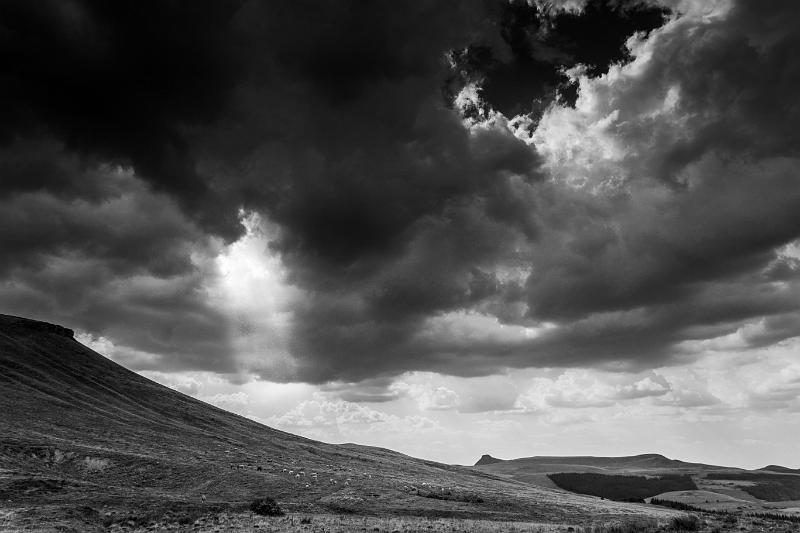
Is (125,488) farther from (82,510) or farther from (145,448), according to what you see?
(145,448)

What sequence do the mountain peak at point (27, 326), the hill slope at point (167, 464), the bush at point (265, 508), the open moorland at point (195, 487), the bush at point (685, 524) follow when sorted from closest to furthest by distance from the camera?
the open moorland at point (195, 487) < the bush at point (265, 508) < the hill slope at point (167, 464) < the bush at point (685, 524) < the mountain peak at point (27, 326)

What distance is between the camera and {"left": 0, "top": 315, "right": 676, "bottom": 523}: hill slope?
65.9 m

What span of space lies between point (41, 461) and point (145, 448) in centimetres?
2138

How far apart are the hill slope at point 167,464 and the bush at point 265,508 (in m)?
4.38

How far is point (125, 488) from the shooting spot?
64.5m

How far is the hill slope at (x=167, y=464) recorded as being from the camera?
216ft

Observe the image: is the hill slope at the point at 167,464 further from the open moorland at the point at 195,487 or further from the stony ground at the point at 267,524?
the stony ground at the point at 267,524

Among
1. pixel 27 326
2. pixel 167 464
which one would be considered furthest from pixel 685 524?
pixel 27 326

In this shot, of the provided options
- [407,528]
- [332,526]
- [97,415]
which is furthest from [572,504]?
[97,415]

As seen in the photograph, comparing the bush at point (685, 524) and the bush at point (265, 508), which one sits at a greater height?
the bush at point (685, 524)

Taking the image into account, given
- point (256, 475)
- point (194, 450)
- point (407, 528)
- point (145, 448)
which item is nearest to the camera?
point (407, 528)

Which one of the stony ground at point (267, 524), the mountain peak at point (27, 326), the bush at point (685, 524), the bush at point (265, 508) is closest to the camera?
the stony ground at point (267, 524)

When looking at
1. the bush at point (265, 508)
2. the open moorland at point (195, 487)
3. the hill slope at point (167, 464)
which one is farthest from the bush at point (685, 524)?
the bush at point (265, 508)

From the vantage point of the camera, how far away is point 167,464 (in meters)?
79.4
